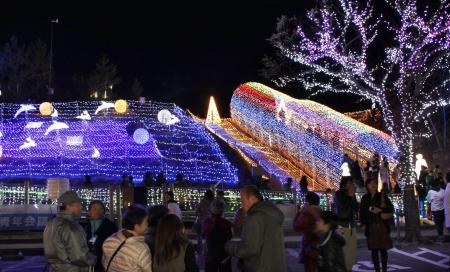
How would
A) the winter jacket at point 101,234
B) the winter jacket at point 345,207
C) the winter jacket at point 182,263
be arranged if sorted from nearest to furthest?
the winter jacket at point 182,263 → the winter jacket at point 101,234 → the winter jacket at point 345,207

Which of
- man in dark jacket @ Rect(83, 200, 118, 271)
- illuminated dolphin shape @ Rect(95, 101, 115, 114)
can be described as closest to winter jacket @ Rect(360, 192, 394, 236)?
man in dark jacket @ Rect(83, 200, 118, 271)

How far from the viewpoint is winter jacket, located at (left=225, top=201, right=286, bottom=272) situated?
5.53m

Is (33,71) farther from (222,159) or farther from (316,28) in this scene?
(316,28)

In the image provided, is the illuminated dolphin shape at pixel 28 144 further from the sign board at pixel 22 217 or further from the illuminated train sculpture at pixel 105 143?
the sign board at pixel 22 217

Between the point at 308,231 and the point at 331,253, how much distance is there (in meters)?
1.28

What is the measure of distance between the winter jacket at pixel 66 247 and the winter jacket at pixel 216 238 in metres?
2.16

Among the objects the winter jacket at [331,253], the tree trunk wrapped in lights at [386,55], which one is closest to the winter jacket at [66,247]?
the winter jacket at [331,253]

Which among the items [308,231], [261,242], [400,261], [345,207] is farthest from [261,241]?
[400,261]

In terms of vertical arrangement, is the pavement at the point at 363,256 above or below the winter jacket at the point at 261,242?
below

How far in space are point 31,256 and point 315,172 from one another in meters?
16.8

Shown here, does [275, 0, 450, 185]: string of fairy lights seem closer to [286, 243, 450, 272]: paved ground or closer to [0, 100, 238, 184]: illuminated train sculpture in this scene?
[286, 243, 450, 272]: paved ground

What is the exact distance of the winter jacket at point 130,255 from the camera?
462cm

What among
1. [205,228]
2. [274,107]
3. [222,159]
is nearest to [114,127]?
[222,159]

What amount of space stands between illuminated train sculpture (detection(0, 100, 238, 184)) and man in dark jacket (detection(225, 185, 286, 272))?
22.8 metres
